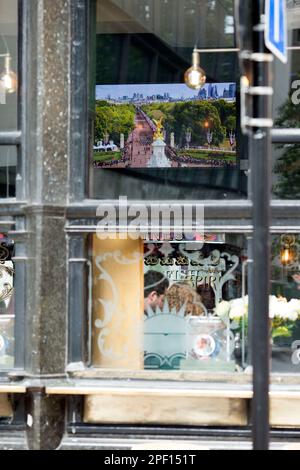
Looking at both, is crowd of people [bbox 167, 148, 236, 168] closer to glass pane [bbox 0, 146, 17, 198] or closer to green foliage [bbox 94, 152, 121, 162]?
green foliage [bbox 94, 152, 121, 162]

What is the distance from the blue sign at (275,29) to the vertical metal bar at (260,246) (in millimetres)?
52

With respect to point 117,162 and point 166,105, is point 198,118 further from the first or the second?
point 117,162

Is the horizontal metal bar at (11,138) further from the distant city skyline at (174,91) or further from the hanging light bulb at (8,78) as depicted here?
the distant city skyline at (174,91)

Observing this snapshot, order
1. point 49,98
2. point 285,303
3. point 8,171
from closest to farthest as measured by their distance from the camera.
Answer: point 49,98
point 285,303
point 8,171

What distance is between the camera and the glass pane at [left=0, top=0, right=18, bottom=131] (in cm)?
790

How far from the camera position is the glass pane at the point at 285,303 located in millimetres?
7633

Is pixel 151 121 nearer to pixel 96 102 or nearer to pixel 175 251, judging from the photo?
pixel 96 102

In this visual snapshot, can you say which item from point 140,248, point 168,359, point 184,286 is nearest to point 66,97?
point 140,248

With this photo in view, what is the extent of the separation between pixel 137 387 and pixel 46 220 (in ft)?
5.66

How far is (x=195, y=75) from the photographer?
802 cm

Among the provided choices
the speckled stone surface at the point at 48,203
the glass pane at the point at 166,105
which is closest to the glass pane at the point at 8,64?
the speckled stone surface at the point at 48,203

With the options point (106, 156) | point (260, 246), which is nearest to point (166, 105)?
point (106, 156)

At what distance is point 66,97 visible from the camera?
7.62 m

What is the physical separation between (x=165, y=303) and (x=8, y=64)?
9.07ft
